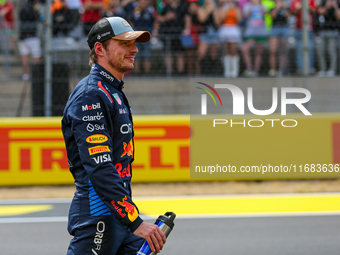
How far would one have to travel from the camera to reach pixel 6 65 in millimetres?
10539

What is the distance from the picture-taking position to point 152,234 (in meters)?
2.44

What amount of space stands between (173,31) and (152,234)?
8.08 metres

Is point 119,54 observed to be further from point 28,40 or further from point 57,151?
point 28,40

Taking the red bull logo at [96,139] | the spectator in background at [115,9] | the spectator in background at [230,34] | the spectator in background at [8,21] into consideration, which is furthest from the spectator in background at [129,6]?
the red bull logo at [96,139]

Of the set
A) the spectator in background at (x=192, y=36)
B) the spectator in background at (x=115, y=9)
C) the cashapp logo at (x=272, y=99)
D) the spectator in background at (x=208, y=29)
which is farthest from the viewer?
the spectator in background at (x=115, y=9)

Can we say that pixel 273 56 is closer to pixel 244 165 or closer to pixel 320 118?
pixel 320 118

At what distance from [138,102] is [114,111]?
745 cm

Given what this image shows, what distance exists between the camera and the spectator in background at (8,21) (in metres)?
10.3

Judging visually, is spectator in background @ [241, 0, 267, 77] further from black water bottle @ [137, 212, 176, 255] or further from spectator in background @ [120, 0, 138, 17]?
black water bottle @ [137, 212, 176, 255]

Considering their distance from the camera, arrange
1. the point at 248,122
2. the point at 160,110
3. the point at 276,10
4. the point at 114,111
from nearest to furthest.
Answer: the point at 114,111 → the point at 248,122 → the point at 160,110 → the point at 276,10

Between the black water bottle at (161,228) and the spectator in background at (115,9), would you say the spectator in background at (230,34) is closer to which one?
the spectator in background at (115,9)

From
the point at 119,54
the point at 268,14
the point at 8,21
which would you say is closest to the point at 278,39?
the point at 268,14

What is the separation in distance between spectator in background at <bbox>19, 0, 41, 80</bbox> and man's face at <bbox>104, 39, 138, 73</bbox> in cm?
780

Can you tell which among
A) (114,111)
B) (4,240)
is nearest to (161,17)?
(4,240)
